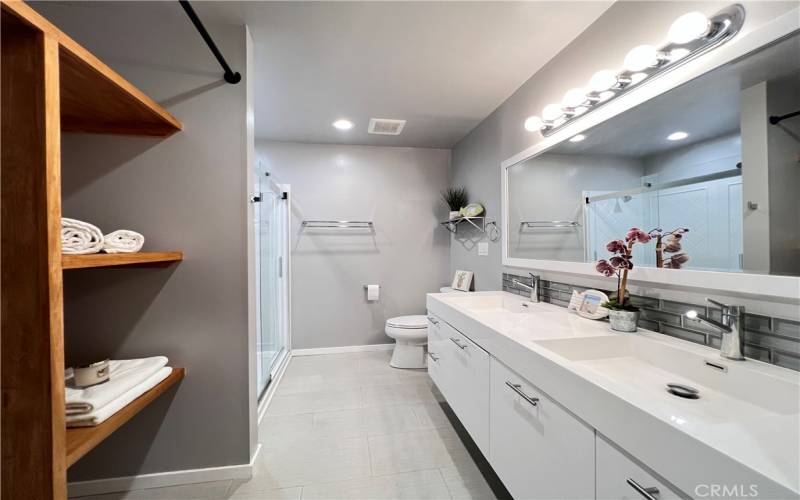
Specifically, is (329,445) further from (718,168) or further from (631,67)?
(631,67)

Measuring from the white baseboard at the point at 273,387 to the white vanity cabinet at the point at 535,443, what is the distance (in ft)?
5.31

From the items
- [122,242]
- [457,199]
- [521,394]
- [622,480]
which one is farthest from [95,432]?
[457,199]

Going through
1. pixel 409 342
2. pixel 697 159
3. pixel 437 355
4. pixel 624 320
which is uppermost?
pixel 697 159

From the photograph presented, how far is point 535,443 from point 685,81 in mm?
1402

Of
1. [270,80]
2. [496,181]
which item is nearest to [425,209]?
[496,181]

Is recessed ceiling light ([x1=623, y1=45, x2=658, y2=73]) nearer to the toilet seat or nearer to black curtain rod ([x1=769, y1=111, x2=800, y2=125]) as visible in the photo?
black curtain rod ([x1=769, y1=111, x2=800, y2=125])

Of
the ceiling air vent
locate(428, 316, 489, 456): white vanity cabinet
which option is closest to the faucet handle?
locate(428, 316, 489, 456): white vanity cabinet

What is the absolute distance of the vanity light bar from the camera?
98 centimetres

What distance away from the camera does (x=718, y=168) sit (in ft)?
3.31

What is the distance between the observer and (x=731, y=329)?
930 mm

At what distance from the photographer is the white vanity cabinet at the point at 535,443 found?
0.86m

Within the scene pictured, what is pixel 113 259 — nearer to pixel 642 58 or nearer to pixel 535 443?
pixel 535 443

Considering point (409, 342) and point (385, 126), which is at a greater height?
point (385, 126)

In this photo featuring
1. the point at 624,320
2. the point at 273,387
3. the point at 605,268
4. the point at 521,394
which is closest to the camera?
the point at 521,394
